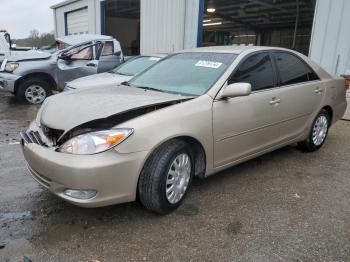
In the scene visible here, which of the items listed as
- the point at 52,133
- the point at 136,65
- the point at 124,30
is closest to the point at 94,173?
the point at 52,133

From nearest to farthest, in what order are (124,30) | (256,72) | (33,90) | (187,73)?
(187,73) → (256,72) → (33,90) → (124,30)

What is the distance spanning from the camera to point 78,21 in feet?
57.4

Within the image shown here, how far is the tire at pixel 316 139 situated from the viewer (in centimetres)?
474

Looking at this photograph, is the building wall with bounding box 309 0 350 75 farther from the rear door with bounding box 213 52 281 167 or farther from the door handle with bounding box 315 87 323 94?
the rear door with bounding box 213 52 281 167

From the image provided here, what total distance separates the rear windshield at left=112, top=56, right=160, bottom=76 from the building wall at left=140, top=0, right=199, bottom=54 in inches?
107

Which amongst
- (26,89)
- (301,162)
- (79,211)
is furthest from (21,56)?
(301,162)

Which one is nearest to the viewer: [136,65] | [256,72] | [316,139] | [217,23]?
[256,72]

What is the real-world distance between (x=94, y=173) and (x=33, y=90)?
6542 millimetres

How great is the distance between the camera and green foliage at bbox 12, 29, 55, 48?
108 ft

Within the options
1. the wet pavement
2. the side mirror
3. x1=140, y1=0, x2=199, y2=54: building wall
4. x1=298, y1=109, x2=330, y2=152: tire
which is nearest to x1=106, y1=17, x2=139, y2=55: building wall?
x1=140, y1=0, x2=199, y2=54: building wall

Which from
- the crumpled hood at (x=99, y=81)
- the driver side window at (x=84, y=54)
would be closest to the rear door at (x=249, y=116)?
the crumpled hood at (x=99, y=81)

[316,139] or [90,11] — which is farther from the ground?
[90,11]

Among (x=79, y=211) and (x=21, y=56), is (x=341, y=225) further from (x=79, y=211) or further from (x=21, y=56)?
(x=21, y=56)

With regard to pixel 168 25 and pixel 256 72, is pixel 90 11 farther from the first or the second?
pixel 256 72
